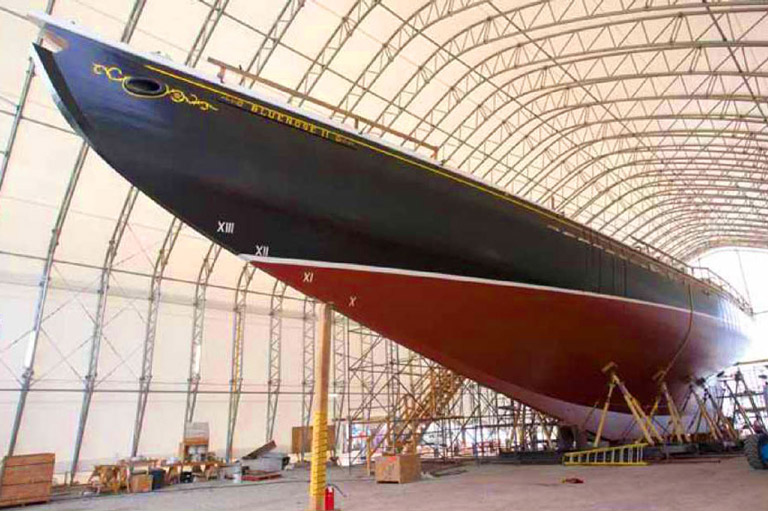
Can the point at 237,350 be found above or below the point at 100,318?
below

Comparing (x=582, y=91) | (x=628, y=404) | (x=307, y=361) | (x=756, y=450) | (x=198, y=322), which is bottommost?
(x=756, y=450)

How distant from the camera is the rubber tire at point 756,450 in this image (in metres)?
8.22

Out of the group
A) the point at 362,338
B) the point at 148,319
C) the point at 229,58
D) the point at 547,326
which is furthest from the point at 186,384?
the point at 547,326

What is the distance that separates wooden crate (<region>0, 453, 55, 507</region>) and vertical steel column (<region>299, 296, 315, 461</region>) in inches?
424

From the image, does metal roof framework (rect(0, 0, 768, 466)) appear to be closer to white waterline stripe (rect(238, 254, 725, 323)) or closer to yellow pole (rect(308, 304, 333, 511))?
white waterline stripe (rect(238, 254, 725, 323))

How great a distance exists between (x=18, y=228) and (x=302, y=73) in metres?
9.24

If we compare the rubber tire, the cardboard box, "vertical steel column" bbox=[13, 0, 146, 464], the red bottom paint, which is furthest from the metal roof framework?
the rubber tire

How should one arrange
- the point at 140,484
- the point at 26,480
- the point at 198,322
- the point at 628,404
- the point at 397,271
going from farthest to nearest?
1. the point at 198,322
2. the point at 140,484
3. the point at 26,480
4. the point at 628,404
5. the point at 397,271

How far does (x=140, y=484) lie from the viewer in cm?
1223

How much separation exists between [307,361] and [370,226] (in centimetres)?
1658

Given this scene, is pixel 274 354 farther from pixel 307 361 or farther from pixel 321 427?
pixel 321 427

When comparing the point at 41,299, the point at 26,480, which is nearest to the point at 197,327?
the point at 41,299

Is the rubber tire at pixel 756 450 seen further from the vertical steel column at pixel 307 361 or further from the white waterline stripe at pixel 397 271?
the vertical steel column at pixel 307 361

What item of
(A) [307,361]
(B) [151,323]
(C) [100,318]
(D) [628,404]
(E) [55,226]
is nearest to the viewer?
(D) [628,404]
